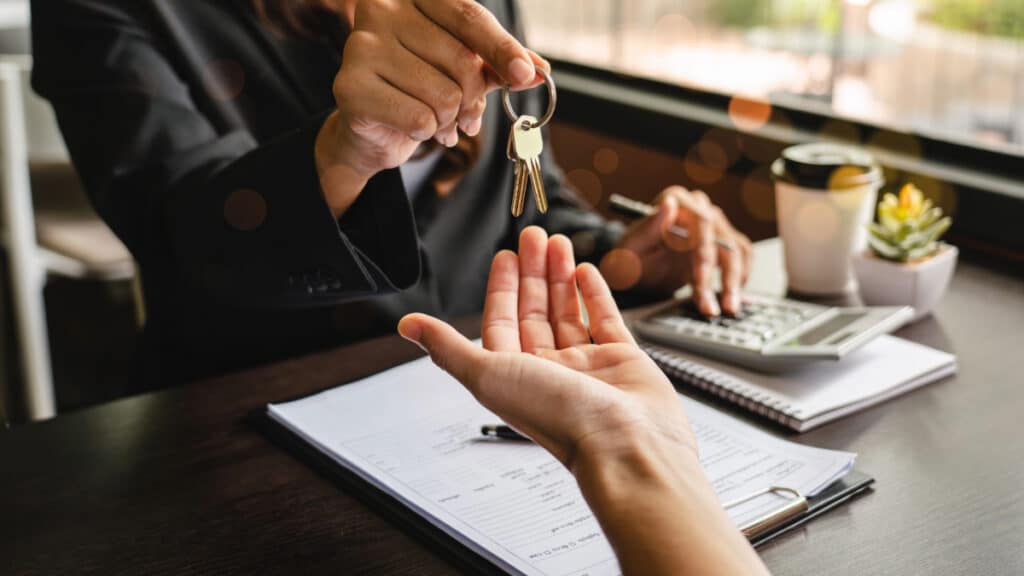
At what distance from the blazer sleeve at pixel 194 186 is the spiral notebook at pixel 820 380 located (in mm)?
340

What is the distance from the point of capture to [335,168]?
1.04m

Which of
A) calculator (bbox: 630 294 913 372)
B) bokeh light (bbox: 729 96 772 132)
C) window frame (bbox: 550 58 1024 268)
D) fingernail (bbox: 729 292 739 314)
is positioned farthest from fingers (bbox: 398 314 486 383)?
bokeh light (bbox: 729 96 772 132)

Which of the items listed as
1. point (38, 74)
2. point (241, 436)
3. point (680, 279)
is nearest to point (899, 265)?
point (680, 279)

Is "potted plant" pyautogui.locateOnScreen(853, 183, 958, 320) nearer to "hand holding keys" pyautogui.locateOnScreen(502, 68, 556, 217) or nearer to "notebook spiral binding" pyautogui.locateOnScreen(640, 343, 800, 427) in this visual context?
"notebook spiral binding" pyautogui.locateOnScreen(640, 343, 800, 427)

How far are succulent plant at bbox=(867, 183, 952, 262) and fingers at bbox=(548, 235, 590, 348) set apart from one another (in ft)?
1.83

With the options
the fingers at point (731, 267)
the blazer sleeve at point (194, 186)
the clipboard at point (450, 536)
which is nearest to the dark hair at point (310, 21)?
the blazer sleeve at point (194, 186)

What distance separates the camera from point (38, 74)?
1.31m

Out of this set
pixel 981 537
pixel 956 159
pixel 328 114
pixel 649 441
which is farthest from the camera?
pixel 956 159

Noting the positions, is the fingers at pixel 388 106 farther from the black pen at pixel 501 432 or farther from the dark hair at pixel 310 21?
the dark hair at pixel 310 21

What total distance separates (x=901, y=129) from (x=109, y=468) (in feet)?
4.86

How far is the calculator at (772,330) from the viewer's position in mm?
1079

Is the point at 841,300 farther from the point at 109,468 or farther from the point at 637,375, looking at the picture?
the point at 109,468

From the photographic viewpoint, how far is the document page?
77cm

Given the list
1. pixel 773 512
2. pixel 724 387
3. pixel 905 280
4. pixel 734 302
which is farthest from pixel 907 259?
pixel 773 512
